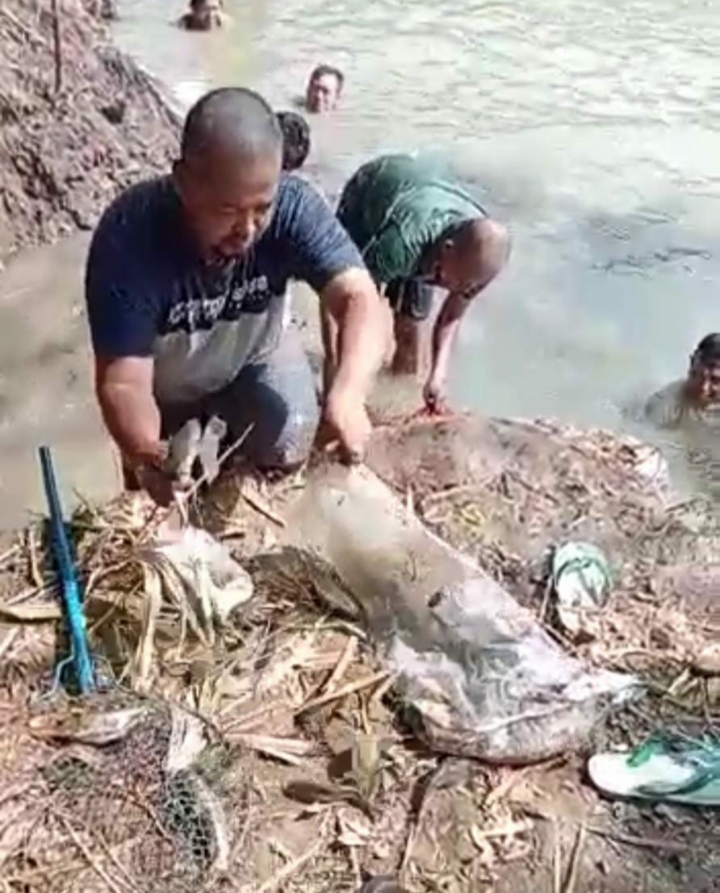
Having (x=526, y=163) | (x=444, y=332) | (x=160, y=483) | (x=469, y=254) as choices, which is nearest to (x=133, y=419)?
(x=160, y=483)

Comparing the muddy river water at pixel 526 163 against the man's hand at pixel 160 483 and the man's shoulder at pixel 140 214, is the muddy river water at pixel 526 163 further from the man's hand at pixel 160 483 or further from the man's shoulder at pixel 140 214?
the man's shoulder at pixel 140 214

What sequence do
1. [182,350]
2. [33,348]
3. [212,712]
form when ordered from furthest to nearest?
[33,348], [182,350], [212,712]

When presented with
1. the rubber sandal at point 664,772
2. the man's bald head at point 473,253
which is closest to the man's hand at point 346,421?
the rubber sandal at point 664,772

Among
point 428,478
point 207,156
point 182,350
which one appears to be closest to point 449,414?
point 428,478

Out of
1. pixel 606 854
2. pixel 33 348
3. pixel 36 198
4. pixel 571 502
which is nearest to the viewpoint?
pixel 606 854

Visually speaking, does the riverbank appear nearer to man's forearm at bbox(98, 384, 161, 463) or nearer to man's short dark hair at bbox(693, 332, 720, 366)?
man's short dark hair at bbox(693, 332, 720, 366)

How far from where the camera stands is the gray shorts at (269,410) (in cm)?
422

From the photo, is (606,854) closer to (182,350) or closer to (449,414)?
(182,350)

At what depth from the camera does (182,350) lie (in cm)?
399

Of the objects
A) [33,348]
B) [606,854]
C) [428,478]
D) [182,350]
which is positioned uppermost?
[182,350]

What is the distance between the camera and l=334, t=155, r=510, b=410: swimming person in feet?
16.3

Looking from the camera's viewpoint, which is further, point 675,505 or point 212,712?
point 675,505

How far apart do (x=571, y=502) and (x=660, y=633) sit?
886mm

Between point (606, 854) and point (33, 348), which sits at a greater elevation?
point (606, 854)
